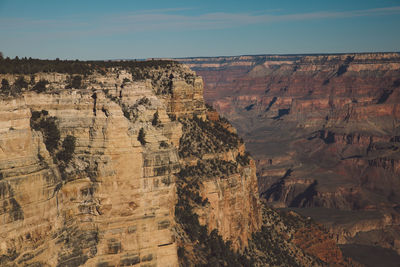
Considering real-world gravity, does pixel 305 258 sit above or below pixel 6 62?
below

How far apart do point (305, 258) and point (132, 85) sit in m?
32.1

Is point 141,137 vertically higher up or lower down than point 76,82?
lower down

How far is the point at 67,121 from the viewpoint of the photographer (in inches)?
917

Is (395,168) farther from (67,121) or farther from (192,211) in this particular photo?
(67,121)

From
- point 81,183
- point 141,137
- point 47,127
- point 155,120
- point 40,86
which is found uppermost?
point 40,86

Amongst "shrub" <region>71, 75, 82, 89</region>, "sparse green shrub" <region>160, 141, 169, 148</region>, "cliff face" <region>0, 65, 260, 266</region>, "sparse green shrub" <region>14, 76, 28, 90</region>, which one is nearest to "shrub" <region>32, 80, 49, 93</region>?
"sparse green shrub" <region>14, 76, 28, 90</region>

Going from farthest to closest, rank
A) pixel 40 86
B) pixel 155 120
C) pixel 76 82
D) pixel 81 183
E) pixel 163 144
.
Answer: pixel 155 120, pixel 76 82, pixel 40 86, pixel 163 144, pixel 81 183

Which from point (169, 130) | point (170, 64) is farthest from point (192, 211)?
point (170, 64)

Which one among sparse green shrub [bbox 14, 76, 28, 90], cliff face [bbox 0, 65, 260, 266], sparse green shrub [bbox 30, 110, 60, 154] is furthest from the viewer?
sparse green shrub [bbox 14, 76, 28, 90]

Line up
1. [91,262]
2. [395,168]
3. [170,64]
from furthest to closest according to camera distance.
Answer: [395,168] < [170,64] < [91,262]

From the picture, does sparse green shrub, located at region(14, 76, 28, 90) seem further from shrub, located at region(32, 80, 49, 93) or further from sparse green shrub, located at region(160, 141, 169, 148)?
sparse green shrub, located at region(160, 141, 169, 148)

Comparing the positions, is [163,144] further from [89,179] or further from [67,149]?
[67,149]

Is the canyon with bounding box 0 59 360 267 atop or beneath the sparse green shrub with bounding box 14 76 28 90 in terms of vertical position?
beneath

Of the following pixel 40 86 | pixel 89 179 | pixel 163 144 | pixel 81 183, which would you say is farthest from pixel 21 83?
pixel 81 183
